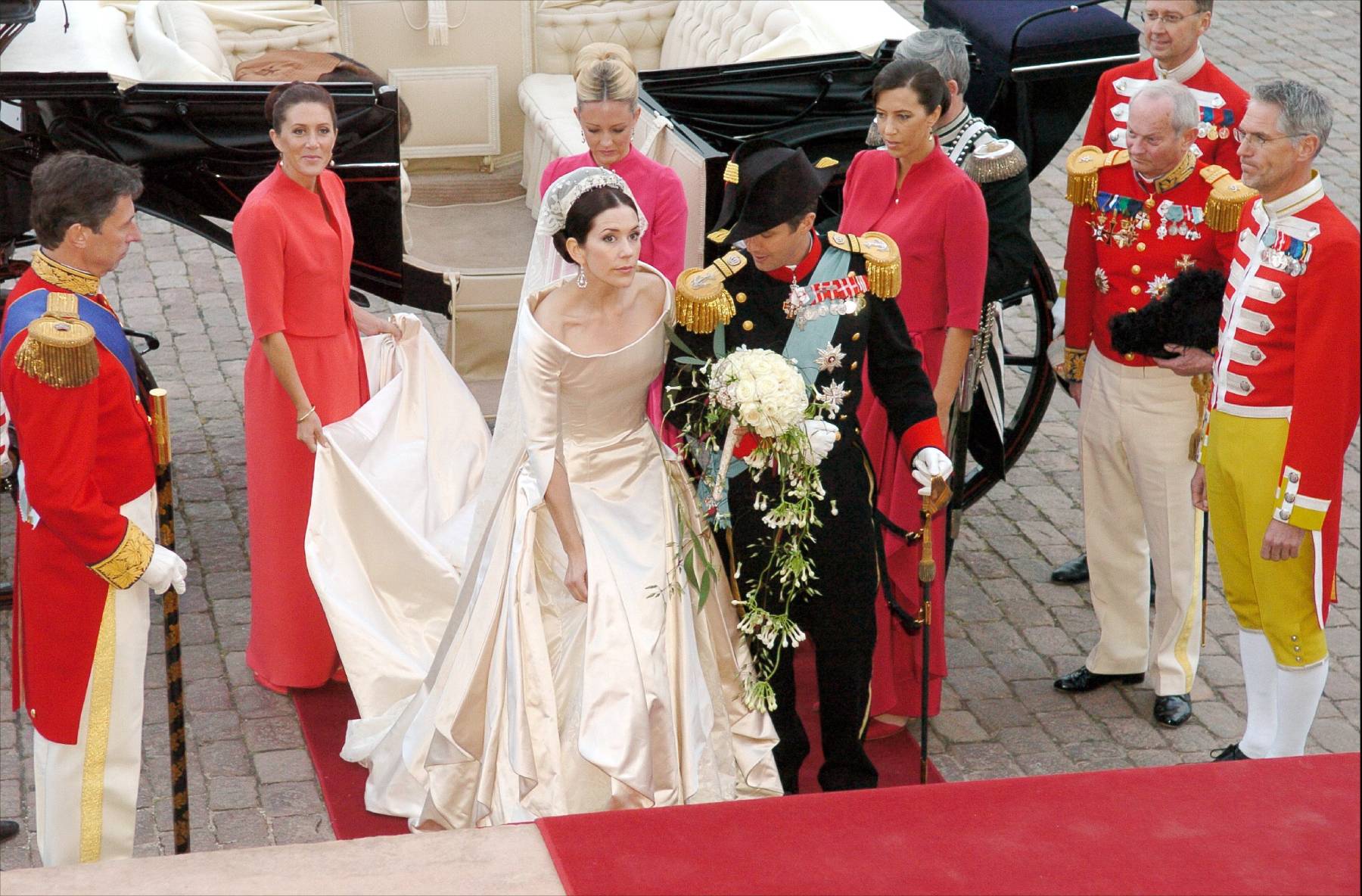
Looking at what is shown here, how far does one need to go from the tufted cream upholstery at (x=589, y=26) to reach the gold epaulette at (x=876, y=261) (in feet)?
14.0

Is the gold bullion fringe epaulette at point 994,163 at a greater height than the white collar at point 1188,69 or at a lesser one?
lesser

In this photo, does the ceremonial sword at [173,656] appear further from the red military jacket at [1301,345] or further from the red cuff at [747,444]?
the red military jacket at [1301,345]

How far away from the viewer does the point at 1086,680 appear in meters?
4.73

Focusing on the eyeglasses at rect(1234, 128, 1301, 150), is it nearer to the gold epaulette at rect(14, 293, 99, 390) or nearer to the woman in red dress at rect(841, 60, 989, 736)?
the woman in red dress at rect(841, 60, 989, 736)

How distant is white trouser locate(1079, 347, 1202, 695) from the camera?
4453mm

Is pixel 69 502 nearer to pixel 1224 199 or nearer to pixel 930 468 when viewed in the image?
pixel 930 468

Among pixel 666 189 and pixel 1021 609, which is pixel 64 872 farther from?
pixel 1021 609

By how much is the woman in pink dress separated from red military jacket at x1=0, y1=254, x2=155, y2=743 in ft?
5.50

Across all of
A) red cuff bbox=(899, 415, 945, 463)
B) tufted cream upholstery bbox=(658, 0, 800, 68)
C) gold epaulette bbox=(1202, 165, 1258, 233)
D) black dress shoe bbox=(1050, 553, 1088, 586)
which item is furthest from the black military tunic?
tufted cream upholstery bbox=(658, 0, 800, 68)

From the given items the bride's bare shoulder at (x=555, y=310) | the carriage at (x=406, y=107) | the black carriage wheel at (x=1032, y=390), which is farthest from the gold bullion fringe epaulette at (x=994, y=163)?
the bride's bare shoulder at (x=555, y=310)

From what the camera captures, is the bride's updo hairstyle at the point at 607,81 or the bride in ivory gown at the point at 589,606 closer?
the bride in ivory gown at the point at 589,606

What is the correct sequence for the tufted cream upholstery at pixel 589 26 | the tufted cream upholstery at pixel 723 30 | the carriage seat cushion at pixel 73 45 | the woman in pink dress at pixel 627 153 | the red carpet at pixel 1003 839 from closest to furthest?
the red carpet at pixel 1003 839
the woman in pink dress at pixel 627 153
the carriage seat cushion at pixel 73 45
the tufted cream upholstery at pixel 723 30
the tufted cream upholstery at pixel 589 26

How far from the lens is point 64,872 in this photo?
2365 mm

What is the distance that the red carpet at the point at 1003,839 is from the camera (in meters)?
2.39
